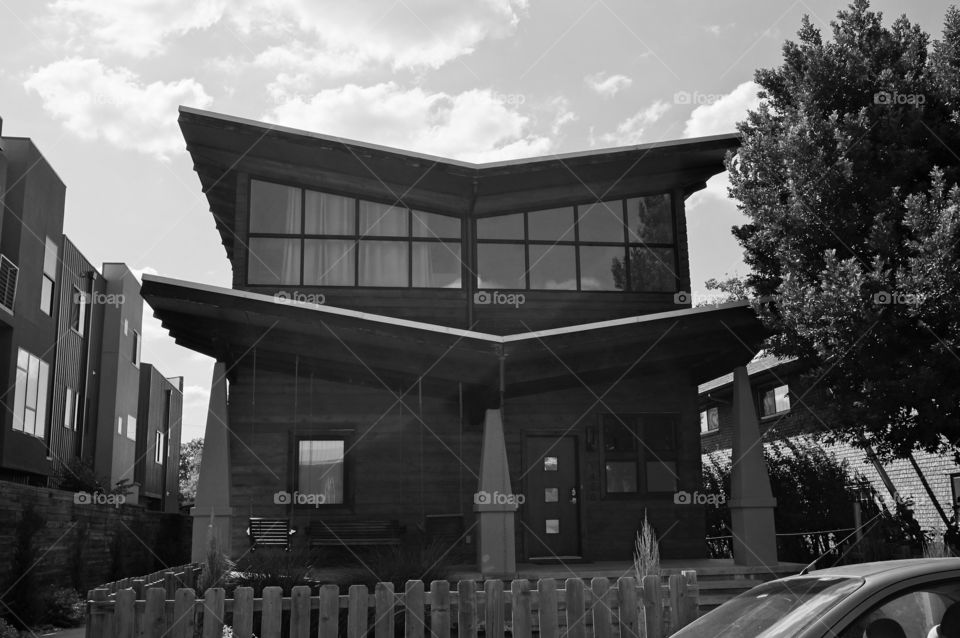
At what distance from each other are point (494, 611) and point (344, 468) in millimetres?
7515

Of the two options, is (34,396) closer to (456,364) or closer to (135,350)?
(135,350)

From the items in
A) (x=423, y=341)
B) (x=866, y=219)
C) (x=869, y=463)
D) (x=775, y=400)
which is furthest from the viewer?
(x=775, y=400)

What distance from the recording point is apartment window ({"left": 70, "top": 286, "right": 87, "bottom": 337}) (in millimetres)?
27094

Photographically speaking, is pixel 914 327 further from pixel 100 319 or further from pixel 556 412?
pixel 100 319

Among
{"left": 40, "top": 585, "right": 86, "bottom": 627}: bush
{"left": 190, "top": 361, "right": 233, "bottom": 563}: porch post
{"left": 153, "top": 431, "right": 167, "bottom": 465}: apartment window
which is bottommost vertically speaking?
{"left": 40, "top": 585, "right": 86, "bottom": 627}: bush

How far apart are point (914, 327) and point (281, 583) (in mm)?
8109

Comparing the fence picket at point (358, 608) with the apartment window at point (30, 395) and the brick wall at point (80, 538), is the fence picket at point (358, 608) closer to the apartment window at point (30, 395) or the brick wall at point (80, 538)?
the brick wall at point (80, 538)

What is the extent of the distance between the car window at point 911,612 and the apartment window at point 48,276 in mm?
23348

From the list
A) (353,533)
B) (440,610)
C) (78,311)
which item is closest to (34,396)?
(78,311)

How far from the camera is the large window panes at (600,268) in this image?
16297mm

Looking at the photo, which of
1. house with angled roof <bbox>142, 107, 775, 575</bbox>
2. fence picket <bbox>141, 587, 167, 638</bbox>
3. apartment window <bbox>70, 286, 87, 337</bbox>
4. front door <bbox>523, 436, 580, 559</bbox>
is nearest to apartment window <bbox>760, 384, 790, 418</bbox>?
house with angled roof <bbox>142, 107, 775, 575</bbox>

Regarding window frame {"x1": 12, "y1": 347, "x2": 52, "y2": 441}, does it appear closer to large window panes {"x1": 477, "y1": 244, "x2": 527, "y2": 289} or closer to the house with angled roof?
the house with angled roof

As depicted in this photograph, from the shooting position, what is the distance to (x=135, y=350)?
35.3 meters

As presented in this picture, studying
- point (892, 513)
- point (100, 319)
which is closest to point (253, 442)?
point (892, 513)
